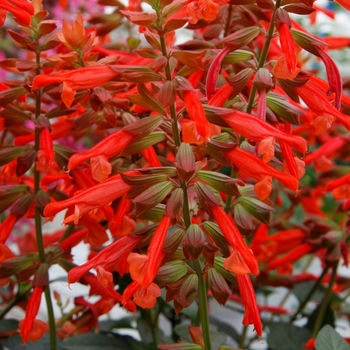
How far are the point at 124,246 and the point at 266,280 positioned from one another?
17.7 inches

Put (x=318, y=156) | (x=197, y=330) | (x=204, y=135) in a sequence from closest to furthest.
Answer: (x=204, y=135) → (x=197, y=330) → (x=318, y=156)

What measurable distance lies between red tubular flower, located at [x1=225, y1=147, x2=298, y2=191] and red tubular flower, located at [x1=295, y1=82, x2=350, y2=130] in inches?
3.3

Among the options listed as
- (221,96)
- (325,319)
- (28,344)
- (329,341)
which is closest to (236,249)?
(221,96)

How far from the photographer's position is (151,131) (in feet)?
1.48

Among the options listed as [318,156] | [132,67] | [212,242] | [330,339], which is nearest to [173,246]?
[212,242]

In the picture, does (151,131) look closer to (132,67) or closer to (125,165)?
(132,67)

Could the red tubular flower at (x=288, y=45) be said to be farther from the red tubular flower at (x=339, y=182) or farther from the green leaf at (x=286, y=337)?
the green leaf at (x=286, y=337)

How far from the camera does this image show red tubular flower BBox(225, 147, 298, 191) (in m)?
0.44

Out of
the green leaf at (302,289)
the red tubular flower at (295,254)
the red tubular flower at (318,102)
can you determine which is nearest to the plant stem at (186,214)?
the red tubular flower at (318,102)

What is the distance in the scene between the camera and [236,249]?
1.41 feet

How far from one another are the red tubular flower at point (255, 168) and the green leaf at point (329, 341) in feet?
0.78

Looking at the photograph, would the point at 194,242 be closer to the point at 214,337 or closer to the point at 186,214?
the point at 186,214

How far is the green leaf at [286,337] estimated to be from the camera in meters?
0.75

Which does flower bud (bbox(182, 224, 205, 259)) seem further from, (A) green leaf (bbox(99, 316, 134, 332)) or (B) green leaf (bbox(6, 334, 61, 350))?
(A) green leaf (bbox(99, 316, 134, 332))
